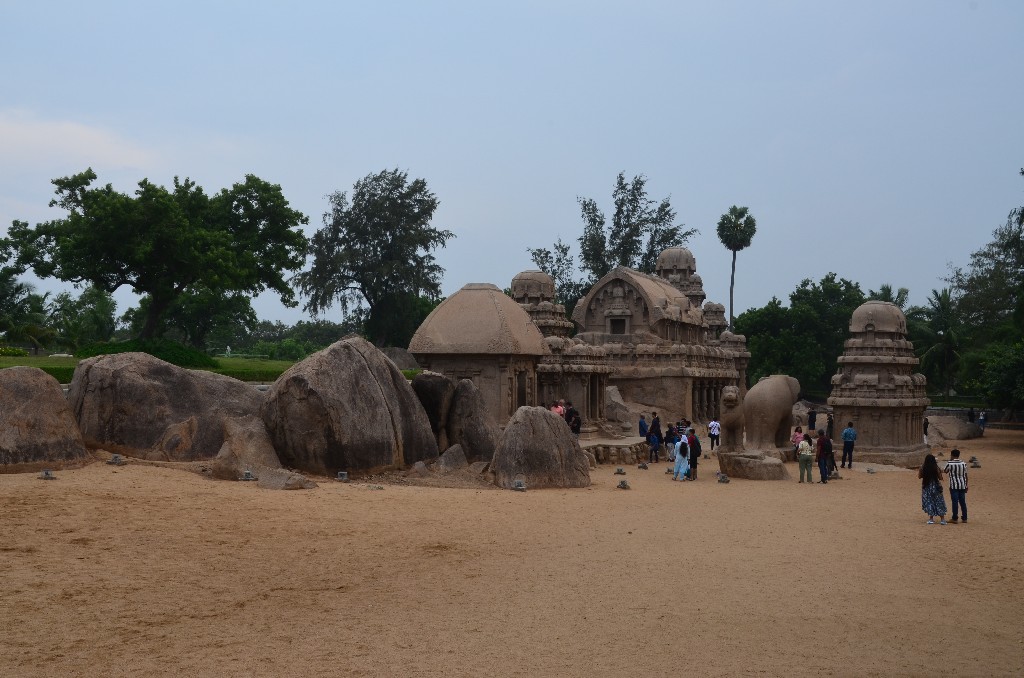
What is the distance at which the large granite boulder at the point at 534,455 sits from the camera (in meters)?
18.5

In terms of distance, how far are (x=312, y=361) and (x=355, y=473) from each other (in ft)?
6.78

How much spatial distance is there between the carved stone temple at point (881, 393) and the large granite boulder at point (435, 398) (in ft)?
44.9

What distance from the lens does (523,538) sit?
13.6 m

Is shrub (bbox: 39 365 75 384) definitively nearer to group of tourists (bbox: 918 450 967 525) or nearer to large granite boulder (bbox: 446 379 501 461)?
large granite boulder (bbox: 446 379 501 461)

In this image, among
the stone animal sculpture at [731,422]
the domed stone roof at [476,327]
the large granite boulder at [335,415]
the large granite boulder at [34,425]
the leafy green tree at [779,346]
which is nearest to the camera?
the large granite boulder at [34,425]

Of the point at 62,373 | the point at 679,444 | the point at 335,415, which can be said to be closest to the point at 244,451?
the point at 335,415

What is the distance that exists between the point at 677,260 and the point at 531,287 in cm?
1475

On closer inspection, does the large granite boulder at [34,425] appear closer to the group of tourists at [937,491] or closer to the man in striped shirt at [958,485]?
the group of tourists at [937,491]

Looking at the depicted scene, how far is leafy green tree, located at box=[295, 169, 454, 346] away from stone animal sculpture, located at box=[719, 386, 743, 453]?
3208 centimetres

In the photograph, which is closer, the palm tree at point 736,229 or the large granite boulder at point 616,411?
the large granite boulder at point 616,411

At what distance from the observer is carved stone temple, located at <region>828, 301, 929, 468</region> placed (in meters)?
29.0

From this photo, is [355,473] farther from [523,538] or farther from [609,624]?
[609,624]

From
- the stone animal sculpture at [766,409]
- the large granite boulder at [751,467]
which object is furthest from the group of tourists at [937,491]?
the stone animal sculpture at [766,409]

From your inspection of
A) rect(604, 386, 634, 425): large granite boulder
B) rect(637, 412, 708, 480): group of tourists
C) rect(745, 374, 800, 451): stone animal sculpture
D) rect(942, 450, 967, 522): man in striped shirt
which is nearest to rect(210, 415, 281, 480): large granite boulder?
rect(637, 412, 708, 480): group of tourists
